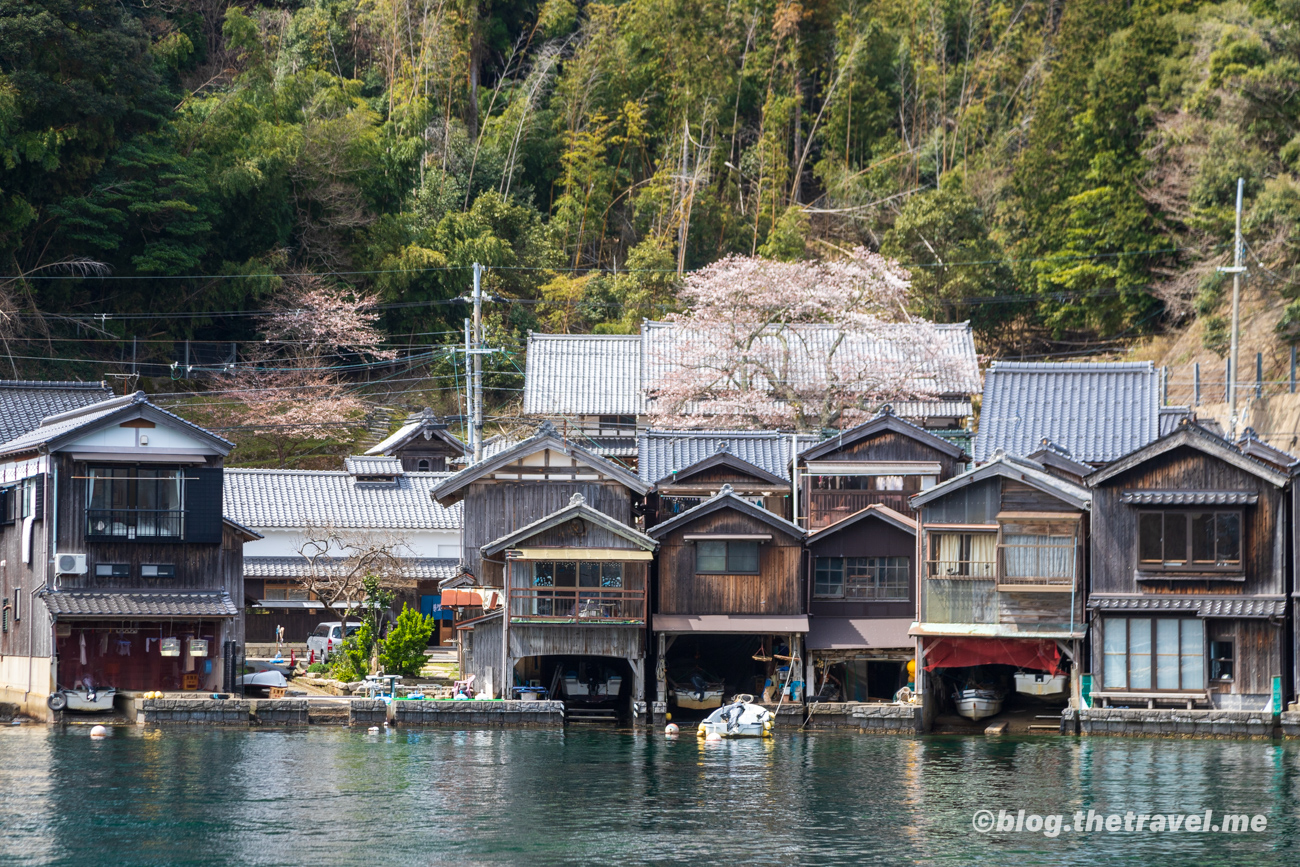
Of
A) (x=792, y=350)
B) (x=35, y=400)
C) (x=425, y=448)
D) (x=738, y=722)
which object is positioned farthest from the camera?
(x=792, y=350)

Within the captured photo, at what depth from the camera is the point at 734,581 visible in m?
42.0

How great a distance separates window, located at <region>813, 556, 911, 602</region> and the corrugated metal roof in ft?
22.8

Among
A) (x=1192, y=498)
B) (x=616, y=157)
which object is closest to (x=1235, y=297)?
(x=1192, y=498)

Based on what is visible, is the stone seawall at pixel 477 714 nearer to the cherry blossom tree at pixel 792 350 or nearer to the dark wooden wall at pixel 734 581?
the dark wooden wall at pixel 734 581

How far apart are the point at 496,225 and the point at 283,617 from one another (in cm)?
2721

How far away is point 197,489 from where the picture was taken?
134 feet

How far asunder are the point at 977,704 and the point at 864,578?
4620 mm

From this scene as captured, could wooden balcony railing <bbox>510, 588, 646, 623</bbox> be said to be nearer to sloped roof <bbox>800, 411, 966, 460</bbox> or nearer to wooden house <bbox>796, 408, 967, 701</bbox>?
wooden house <bbox>796, 408, 967, 701</bbox>

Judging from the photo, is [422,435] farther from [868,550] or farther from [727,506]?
[868,550]

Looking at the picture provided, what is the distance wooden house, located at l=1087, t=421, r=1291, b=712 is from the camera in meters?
37.6

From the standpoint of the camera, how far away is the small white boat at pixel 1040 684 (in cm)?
4128

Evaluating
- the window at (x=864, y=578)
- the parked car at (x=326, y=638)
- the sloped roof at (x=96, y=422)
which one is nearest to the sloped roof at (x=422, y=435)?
the parked car at (x=326, y=638)

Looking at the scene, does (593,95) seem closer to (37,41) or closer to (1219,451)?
(37,41)

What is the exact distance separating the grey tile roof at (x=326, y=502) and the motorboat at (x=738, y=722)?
1795 centimetres
